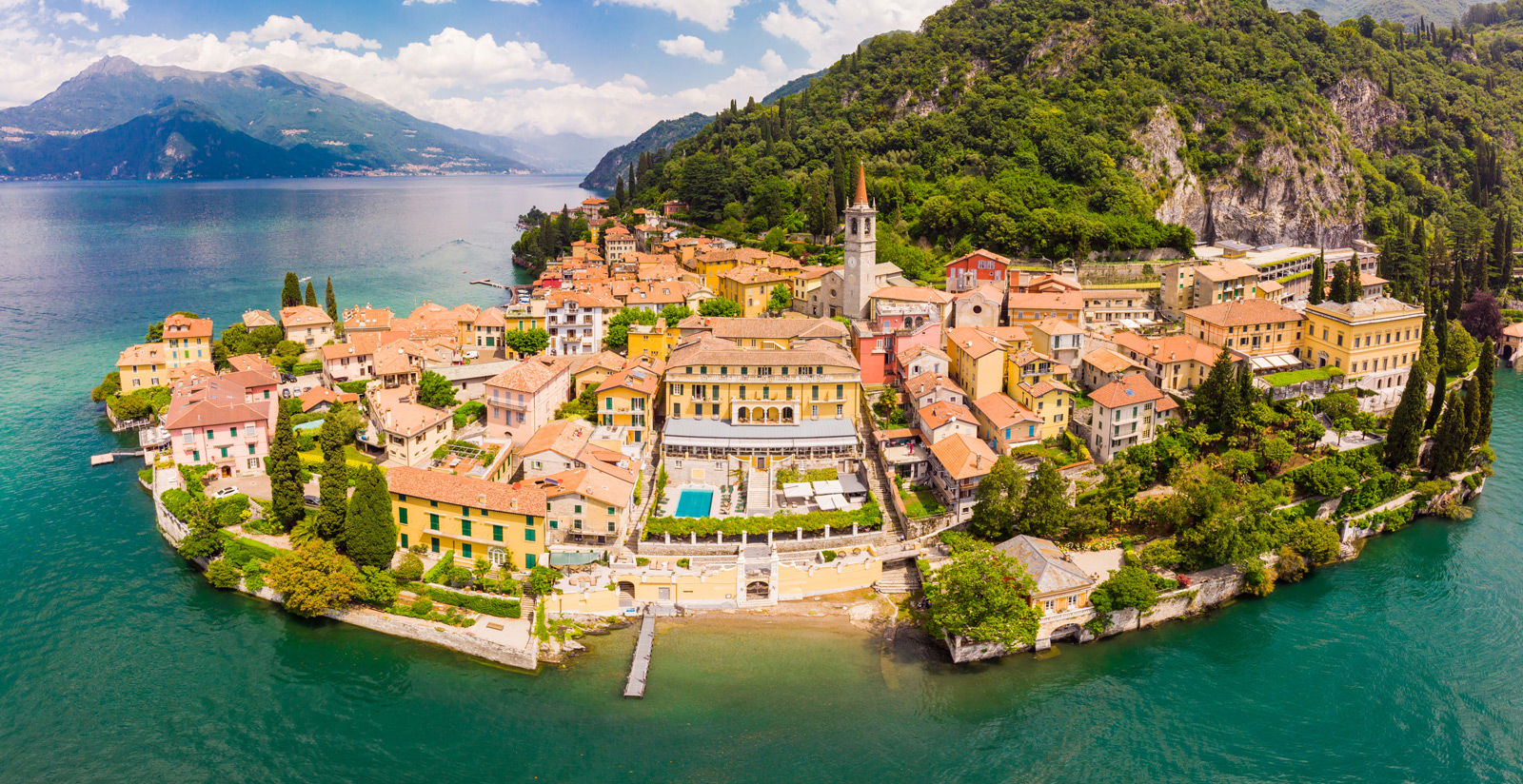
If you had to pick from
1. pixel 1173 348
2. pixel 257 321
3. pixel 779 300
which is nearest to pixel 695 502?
pixel 779 300

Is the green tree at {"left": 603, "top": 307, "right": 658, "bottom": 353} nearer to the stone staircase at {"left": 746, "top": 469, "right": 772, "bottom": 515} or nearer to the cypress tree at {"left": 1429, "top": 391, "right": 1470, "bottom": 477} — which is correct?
the stone staircase at {"left": 746, "top": 469, "right": 772, "bottom": 515}

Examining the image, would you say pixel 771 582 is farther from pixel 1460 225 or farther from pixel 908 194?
pixel 1460 225

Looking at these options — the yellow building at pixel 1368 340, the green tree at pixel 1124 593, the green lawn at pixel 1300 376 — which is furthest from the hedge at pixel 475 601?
the yellow building at pixel 1368 340

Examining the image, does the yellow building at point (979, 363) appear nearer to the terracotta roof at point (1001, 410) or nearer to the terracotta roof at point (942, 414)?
the terracotta roof at point (1001, 410)

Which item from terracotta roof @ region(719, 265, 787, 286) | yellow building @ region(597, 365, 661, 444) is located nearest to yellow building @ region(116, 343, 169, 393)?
yellow building @ region(597, 365, 661, 444)

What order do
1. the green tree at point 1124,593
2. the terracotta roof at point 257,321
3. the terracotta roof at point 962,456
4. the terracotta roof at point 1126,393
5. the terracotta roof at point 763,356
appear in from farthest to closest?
the terracotta roof at point 257,321 → the terracotta roof at point 763,356 → the terracotta roof at point 1126,393 → the terracotta roof at point 962,456 → the green tree at point 1124,593

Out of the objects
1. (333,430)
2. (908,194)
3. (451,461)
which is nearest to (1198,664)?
(451,461)

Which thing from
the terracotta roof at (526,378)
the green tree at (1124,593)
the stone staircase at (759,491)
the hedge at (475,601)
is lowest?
the hedge at (475,601)
